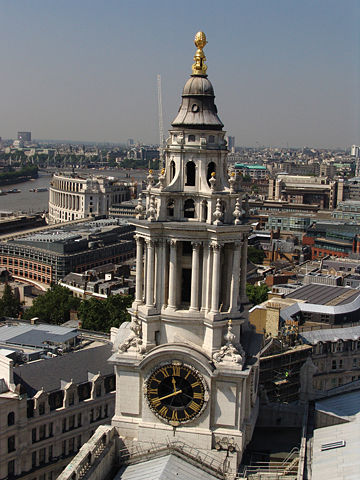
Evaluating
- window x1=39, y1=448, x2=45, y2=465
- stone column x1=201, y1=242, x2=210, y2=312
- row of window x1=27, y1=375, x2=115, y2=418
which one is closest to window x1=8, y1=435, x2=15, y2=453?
row of window x1=27, y1=375, x2=115, y2=418

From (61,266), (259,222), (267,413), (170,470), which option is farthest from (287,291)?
(259,222)

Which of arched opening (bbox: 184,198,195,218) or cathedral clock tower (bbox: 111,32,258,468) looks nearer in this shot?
cathedral clock tower (bbox: 111,32,258,468)

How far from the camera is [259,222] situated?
147625 millimetres

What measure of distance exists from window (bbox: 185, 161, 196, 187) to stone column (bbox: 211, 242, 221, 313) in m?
2.47

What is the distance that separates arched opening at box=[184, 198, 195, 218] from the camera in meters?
24.7

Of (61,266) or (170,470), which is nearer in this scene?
(170,470)

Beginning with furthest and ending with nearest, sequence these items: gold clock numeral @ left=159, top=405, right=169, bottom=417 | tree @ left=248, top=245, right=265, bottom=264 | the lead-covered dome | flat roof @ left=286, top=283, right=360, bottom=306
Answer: tree @ left=248, top=245, right=265, bottom=264, flat roof @ left=286, top=283, right=360, bottom=306, the lead-covered dome, gold clock numeral @ left=159, top=405, right=169, bottom=417

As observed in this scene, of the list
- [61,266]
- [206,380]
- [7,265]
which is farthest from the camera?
[7,265]

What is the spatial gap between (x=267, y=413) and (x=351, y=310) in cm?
3430

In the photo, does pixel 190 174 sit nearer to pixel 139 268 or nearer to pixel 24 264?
pixel 139 268

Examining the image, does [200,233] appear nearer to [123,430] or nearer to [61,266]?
[123,430]

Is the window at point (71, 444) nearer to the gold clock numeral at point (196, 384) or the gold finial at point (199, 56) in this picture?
the gold clock numeral at point (196, 384)

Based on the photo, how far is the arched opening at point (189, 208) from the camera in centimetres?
2466

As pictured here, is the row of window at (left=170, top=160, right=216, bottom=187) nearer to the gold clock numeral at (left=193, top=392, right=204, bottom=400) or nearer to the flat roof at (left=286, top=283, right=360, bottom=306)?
the gold clock numeral at (left=193, top=392, right=204, bottom=400)
